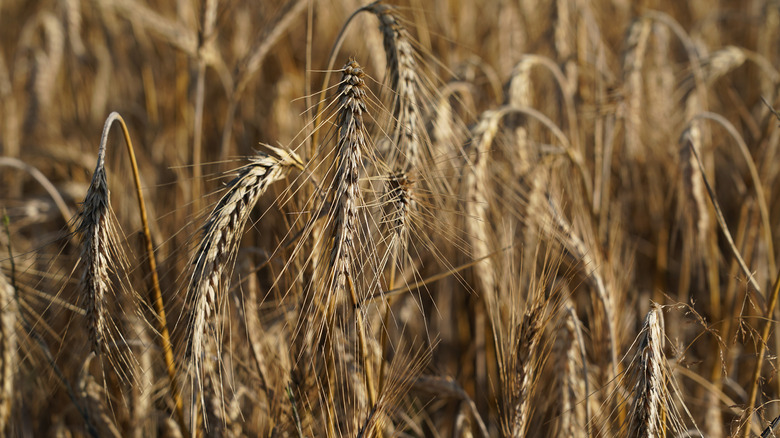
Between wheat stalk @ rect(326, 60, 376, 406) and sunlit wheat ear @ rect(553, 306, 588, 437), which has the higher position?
wheat stalk @ rect(326, 60, 376, 406)

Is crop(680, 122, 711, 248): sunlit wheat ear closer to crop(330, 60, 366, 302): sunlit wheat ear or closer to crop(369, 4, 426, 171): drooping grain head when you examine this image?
crop(369, 4, 426, 171): drooping grain head

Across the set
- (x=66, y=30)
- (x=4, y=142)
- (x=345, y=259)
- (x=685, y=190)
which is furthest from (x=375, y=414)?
(x=66, y=30)

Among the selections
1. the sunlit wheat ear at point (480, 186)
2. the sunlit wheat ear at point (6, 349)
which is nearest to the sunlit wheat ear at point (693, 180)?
the sunlit wheat ear at point (480, 186)

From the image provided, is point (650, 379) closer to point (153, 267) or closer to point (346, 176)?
point (346, 176)

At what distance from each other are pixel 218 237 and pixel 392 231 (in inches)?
13.6

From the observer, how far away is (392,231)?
45.9 inches

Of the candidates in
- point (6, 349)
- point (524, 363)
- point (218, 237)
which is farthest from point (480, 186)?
point (6, 349)

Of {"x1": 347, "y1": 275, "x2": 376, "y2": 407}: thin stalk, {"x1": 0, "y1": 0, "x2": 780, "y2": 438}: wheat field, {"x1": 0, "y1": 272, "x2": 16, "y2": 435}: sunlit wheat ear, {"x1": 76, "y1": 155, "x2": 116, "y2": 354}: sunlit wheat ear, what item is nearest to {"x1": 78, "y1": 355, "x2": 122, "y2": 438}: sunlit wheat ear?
{"x1": 0, "y1": 0, "x2": 780, "y2": 438}: wheat field

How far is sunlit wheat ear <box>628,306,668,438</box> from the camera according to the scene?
39.6 inches

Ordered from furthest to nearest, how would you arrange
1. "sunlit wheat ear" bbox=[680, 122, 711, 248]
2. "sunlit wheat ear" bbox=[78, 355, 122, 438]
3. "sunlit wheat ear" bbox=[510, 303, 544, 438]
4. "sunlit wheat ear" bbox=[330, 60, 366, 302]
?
"sunlit wheat ear" bbox=[680, 122, 711, 248]
"sunlit wheat ear" bbox=[78, 355, 122, 438]
"sunlit wheat ear" bbox=[510, 303, 544, 438]
"sunlit wheat ear" bbox=[330, 60, 366, 302]

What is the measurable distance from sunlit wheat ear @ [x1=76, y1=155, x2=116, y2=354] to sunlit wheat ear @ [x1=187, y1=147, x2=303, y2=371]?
0.17 meters

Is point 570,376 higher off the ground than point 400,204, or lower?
lower

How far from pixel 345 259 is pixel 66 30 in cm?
279

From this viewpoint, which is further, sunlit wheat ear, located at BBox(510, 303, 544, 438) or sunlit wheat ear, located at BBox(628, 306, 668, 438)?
sunlit wheat ear, located at BBox(510, 303, 544, 438)
